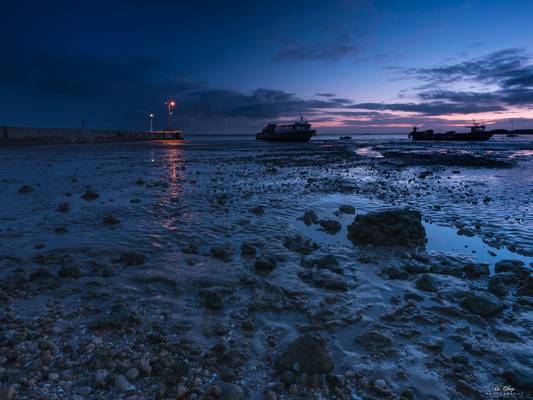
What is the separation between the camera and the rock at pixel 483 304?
433 centimetres

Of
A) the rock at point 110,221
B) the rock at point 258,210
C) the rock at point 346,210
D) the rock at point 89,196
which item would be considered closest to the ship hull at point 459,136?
the rock at point 346,210

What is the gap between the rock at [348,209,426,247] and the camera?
7262mm

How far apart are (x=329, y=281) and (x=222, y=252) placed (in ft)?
7.46

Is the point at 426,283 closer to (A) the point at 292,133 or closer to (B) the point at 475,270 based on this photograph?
(B) the point at 475,270

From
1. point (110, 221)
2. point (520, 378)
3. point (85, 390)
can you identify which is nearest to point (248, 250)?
point (85, 390)

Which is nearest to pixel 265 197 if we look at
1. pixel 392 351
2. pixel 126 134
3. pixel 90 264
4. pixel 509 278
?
pixel 90 264

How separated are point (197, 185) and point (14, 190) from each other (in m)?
7.26

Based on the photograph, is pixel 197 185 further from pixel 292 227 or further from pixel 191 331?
pixel 191 331

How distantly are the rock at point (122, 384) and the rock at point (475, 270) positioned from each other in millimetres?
5626

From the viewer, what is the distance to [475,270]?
18.6ft

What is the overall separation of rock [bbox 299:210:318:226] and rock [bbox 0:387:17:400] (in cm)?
717

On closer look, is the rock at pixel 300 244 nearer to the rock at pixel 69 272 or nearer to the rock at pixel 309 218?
the rock at pixel 309 218

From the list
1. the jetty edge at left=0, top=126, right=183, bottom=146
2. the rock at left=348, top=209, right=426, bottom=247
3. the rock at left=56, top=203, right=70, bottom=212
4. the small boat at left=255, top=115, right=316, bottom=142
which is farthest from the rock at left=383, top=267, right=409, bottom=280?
the small boat at left=255, top=115, right=316, bottom=142

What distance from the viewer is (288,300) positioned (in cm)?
466
